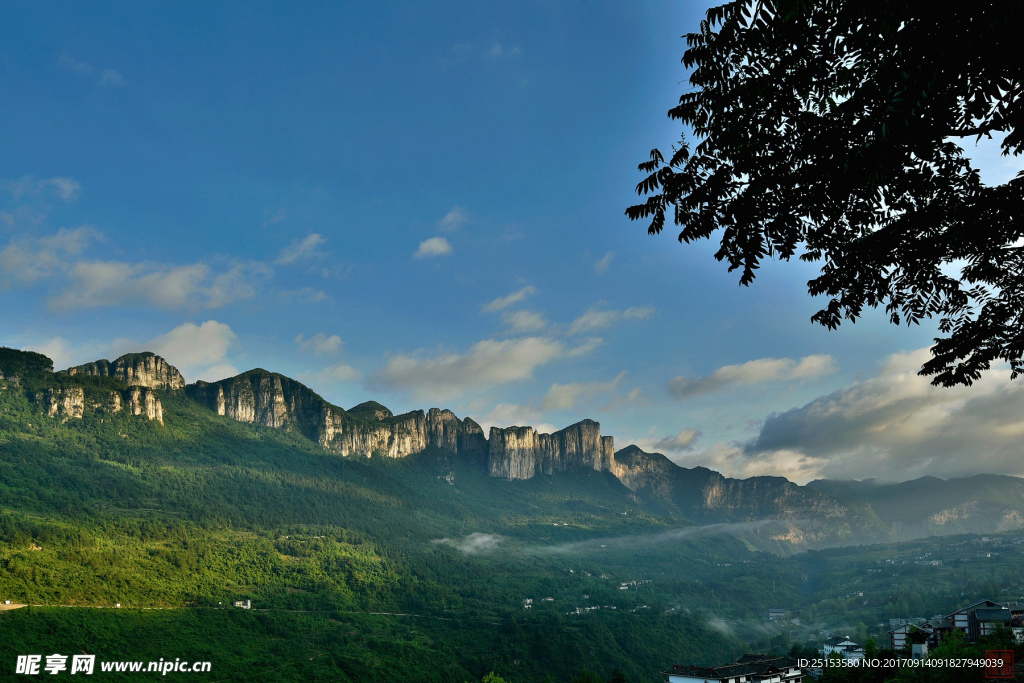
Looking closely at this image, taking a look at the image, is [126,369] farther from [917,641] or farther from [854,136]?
[854,136]

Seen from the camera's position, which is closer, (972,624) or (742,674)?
(742,674)

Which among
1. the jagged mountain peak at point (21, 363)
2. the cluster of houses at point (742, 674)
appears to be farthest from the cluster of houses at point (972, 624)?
the jagged mountain peak at point (21, 363)

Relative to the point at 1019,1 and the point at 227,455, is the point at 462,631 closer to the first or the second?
the point at 1019,1

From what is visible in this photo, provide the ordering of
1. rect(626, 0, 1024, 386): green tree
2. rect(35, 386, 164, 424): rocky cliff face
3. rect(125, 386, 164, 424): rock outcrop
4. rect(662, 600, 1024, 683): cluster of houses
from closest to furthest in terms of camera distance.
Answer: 1. rect(626, 0, 1024, 386): green tree
2. rect(662, 600, 1024, 683): cluster of houses
3. rect(35, 386, 164, 424): rocky cliff face
4. rect(125, 386, 164, 424): rock outcrop

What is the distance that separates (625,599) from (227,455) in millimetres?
121161

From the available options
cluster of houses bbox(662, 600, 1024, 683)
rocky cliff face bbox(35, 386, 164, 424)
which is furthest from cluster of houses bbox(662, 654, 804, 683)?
rocky cliff face bbox(35, 386, 164, 424)

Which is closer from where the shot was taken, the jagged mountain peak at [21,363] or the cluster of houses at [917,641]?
the cluster of houses at [917,641]

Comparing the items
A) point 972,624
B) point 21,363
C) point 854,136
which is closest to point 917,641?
point 972,624

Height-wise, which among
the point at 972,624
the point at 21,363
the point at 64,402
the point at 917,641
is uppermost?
the point at 21,363

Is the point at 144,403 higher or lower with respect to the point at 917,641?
higher

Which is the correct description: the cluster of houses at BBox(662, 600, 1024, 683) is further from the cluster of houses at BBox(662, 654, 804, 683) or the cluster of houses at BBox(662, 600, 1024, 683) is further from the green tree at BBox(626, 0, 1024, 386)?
the green tree at BBox(626, 0, 1024, 386)

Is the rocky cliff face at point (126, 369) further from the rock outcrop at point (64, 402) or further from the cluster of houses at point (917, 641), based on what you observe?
the cluster of houses at point (917, 641)

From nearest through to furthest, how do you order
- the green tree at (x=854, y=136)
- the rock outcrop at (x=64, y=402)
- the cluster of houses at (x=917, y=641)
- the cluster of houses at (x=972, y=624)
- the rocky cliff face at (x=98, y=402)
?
1. the green tree at (x=854, y=136)
2. the cluster of houses at (x=972, y=624)
3. the cluster of houses at (x=917, y=641)
4. the rock outcrop at (x=64, y=402)
5. the rocky cliff face at (x=98, y=402)

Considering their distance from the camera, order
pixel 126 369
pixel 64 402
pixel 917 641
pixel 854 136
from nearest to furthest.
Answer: pixel 854 136, pixel 917 641, pixel 64 402, pixel 126 369
